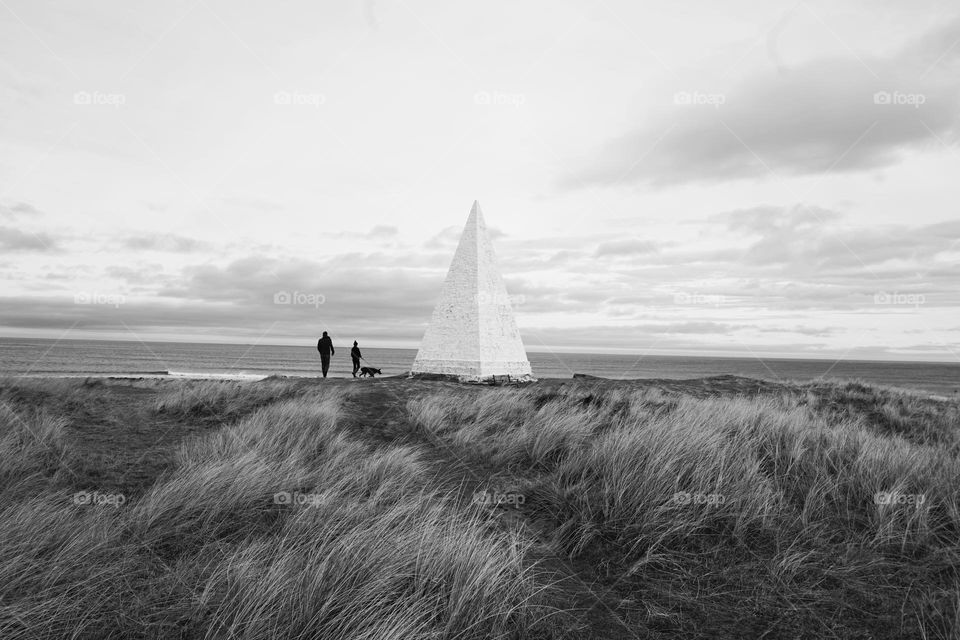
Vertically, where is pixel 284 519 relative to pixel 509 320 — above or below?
below

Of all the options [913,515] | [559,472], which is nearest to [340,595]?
[559,472]

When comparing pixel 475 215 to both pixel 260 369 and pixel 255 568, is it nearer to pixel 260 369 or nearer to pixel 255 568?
pixel 255 568

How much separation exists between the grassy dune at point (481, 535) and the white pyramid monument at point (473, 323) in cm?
1161

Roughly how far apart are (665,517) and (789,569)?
89cm

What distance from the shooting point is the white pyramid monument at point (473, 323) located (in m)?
19.0

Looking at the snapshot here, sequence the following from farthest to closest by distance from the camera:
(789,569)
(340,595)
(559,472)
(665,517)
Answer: (559,472), (665,517), (789,569), (340,595)

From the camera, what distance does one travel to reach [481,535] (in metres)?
3.79

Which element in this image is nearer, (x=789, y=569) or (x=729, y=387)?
(x=789, y=569)

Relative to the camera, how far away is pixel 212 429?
27.3 ft

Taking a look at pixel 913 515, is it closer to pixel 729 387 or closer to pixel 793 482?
pixel 793 482
